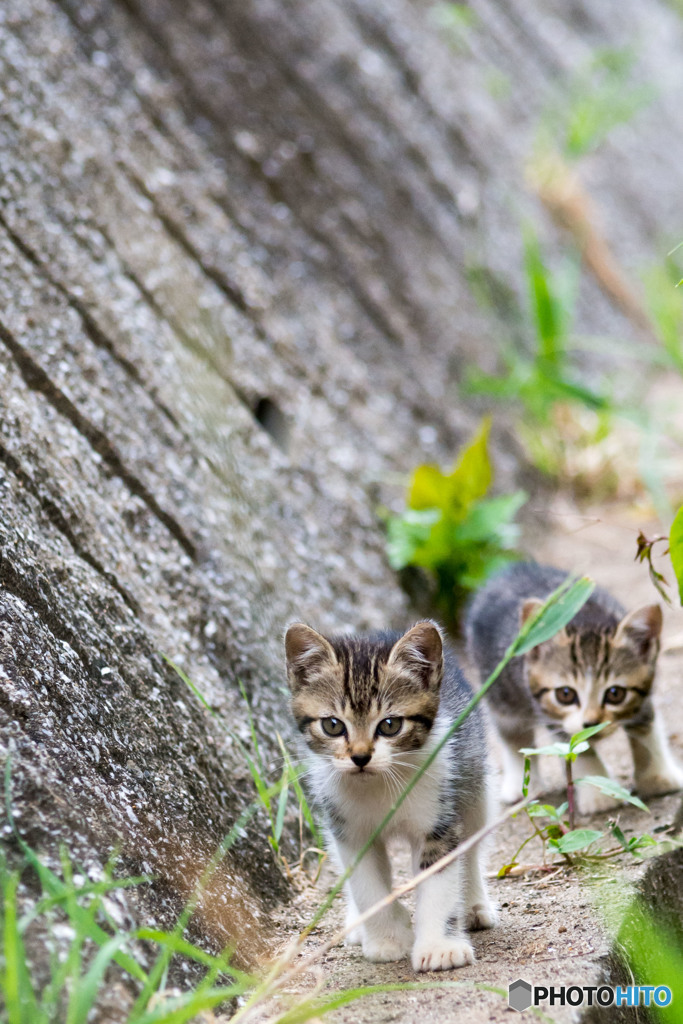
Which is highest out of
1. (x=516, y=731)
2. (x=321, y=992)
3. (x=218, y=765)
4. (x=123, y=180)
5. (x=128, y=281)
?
(x=123, y=180)

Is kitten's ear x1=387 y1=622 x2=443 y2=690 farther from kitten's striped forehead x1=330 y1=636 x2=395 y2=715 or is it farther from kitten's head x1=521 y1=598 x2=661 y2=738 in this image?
kitten's head x1=521 y1=598 x2=661 y2=738

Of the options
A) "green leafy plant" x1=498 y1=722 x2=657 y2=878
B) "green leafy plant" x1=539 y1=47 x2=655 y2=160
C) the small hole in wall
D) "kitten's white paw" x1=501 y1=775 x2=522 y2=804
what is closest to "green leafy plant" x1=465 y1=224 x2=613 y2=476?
the small hole in wall

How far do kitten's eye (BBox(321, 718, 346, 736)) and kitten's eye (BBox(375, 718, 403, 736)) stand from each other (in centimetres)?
9

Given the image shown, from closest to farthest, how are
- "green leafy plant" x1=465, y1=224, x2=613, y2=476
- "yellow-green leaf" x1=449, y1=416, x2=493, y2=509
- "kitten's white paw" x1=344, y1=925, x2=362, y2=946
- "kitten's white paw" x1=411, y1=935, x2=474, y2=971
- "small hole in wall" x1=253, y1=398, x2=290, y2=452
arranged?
1. "kitten's white paw" x1=411, y1=935, x2=474, y2=971
2. "kitten's white paw" x1=344, y1=925, x2=362, y2=946
3. "small hole in wall" x1=253, y1=398, x2=290, y2=452
4. "yellow-green leaf" x1=449, y1=416, x2=493, y2=509
5. "green leafy plant" x1=465, y1=224, x2=613, y2=476

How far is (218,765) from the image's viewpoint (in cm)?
295

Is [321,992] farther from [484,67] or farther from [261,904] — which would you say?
[484,67]

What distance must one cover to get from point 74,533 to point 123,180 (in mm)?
2042

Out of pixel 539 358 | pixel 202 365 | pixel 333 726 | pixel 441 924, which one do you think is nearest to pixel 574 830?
pixel 441 924

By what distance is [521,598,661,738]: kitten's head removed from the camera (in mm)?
3320

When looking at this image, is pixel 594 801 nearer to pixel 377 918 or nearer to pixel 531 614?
pixel 531 614

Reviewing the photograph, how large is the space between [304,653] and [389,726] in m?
0.30

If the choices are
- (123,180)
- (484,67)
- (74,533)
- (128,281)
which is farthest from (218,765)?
(484,67)

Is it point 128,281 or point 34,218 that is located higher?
point 34,218

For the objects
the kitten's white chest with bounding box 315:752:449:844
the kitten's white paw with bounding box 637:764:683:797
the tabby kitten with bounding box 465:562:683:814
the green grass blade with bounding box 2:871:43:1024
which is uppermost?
the green grass blade with bounding box 2:871:43:1024
